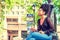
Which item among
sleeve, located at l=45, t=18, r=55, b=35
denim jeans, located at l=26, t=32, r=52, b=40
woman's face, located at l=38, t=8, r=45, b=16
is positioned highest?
woman's face, located at l=38, t=8, r=45, b=16

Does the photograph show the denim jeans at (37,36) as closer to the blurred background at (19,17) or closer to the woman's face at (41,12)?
the blurred background at (19,17)

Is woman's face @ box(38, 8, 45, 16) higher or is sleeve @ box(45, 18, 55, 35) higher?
woman's face @ box(38, 8, 45, 16)

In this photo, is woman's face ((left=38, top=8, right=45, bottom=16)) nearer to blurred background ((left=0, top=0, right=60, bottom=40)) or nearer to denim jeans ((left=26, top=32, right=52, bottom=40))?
blurred background ((left=0, top=0, right=60, bottom=40))

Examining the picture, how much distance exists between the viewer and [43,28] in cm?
165

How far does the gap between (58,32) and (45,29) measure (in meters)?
0.11

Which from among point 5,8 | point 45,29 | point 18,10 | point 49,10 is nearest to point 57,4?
point 49,10

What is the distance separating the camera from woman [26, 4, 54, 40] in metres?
1.64

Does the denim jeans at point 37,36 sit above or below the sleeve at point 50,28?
below

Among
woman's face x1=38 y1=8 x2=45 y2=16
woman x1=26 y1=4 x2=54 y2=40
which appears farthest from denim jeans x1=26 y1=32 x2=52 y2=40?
woman's face x1=38 y1=8 x2=45 y2=16

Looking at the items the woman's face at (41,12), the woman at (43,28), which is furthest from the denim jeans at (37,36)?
the woman's face at (41,12)

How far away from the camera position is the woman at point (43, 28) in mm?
1642

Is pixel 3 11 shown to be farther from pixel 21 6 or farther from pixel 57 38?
pixel 57 38

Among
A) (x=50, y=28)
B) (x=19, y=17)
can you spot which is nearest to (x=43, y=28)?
(x=50, y=28)

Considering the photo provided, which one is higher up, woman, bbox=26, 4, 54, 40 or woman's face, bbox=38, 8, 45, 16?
woman's face, bbox=38, 8, 45, 16
